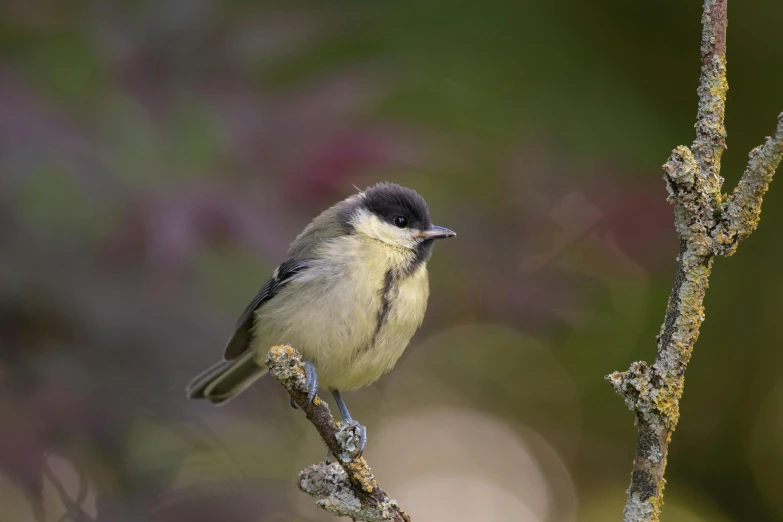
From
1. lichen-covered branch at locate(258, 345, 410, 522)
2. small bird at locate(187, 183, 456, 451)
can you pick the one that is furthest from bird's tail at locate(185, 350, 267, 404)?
lichen-covered branch at locate(258, 345, 410, 522)

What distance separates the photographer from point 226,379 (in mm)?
2514

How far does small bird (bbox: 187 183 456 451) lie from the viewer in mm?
2254

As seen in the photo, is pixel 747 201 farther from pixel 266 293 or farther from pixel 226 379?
pixel 226 379

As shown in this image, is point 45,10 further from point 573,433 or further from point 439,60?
point 573,433

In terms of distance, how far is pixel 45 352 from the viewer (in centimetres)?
213

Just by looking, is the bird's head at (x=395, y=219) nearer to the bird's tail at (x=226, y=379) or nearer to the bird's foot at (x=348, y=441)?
the bird's tail at (x=226, y=379)

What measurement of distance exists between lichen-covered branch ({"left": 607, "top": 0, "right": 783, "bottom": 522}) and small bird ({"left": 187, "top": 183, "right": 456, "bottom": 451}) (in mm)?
1006

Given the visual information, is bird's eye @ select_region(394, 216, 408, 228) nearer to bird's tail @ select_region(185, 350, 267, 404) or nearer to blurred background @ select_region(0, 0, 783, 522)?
blurred background @ select_region(0, 0, 783, 522)

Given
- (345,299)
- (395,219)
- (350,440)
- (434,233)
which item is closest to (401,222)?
(395,219)

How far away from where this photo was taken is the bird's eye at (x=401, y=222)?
2.58 meters

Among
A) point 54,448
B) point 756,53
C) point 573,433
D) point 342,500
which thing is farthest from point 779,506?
point 54,448

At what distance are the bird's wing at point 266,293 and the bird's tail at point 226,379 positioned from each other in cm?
4

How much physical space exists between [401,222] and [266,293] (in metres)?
0.48

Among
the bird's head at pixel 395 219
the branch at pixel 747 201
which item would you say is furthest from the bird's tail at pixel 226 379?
the branch at pixel 747 201
